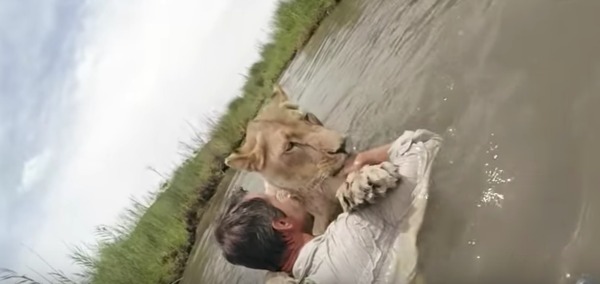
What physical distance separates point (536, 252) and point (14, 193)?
96cm

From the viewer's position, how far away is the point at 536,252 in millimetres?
1264

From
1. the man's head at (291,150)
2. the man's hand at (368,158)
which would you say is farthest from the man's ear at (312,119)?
the man's hand at (368,158)

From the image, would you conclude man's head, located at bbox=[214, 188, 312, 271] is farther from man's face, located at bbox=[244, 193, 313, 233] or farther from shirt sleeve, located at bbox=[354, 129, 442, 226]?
shirt sleeve, located at bbox=[354, 129, 442, 226]

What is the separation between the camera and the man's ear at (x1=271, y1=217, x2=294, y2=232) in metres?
1.49

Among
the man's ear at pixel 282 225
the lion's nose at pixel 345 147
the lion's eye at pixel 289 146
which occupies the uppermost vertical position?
the lion's nose at pixel 345 147

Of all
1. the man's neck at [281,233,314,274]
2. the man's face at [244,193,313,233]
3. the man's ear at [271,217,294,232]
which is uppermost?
the man's face at [244,193,313,233]

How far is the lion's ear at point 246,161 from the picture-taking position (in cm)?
152

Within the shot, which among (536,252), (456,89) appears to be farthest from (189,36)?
(536,252)

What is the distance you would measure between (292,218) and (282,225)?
19 millimetres

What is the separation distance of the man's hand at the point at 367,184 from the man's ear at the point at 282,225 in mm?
97

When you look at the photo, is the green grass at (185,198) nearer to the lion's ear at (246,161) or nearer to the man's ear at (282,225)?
the lion's ear at (246,161)

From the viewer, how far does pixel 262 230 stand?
1.50 meters

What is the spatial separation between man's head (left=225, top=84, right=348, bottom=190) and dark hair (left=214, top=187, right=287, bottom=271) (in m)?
0.05

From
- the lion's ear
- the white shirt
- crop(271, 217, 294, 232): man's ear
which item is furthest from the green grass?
the white shirt
